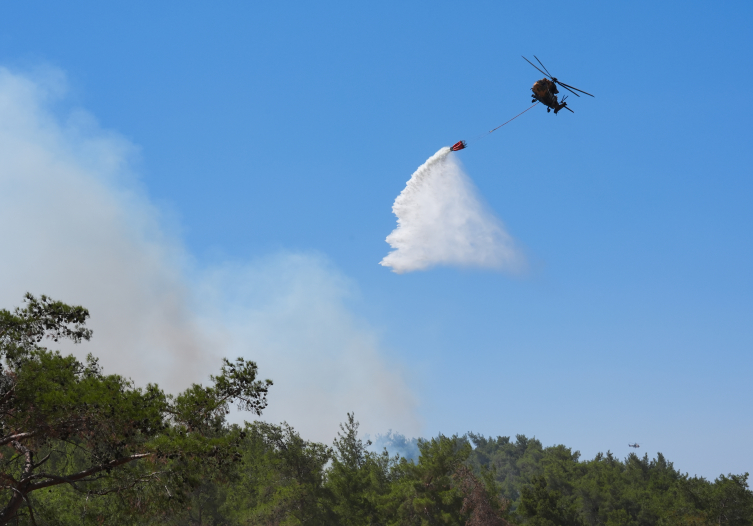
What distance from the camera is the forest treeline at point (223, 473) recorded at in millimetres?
16969

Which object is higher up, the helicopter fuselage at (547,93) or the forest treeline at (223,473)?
the helicopter fuselage at (547,93)

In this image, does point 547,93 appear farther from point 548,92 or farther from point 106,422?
point 106,422

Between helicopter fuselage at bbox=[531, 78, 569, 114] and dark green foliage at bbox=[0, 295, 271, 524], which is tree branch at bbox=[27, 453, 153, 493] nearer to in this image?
dark green foliage at bbox=[0, 295, 271, 524]

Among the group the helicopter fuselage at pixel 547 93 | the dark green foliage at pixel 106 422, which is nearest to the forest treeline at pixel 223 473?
the dark green foliage at pixel 106 422

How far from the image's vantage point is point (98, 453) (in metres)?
17.3

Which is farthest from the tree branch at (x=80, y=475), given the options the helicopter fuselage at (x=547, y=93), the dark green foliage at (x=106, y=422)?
the helicopter fuselage at (x=547, y=93)

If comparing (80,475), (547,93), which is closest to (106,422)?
(80,475)

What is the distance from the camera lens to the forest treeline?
1697 cm

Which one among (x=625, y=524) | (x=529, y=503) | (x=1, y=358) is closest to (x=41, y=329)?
(x=1, y=358)

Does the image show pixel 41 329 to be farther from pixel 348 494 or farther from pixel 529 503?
pixel 529 503

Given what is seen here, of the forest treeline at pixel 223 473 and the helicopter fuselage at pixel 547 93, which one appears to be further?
the helicopter fuselage at pixel 547 93

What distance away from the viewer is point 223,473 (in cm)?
1836

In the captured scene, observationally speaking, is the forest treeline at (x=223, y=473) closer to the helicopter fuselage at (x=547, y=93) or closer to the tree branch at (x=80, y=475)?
the tree branch at (x=80, y=475)

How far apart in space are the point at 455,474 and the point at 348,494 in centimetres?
886
